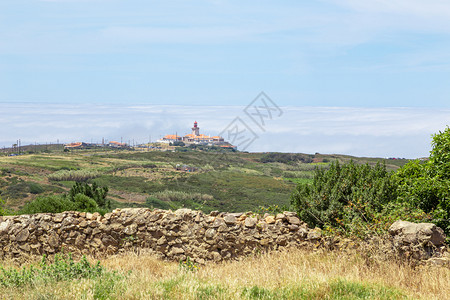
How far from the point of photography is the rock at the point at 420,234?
720 centimetres

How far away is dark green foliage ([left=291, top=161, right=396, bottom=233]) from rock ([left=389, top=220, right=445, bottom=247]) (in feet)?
4.35

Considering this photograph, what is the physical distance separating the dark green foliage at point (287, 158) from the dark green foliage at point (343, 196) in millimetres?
77114

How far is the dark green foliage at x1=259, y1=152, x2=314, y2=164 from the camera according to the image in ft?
291

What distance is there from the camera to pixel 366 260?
752 cm

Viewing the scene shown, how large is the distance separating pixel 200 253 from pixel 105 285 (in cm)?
373

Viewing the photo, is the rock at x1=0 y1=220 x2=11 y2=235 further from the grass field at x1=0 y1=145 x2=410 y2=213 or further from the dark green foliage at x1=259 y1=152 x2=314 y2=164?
the dark green foliage at x1=259 y1=152 x2=314 y2=164

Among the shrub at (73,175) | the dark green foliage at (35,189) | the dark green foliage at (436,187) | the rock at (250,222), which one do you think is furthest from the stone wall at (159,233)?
the shrub at (73,175)

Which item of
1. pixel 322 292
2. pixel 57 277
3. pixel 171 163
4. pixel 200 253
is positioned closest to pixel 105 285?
pixel 57 277

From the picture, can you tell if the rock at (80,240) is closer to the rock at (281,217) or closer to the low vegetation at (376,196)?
the rock at (281,217)

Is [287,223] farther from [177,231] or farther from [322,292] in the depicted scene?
[322,292]

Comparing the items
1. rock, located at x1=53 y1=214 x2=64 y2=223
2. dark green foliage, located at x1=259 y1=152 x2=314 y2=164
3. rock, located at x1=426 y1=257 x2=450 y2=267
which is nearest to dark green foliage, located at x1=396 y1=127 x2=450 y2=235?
rock, located at x1=426 y1=257 x2=450 y2=267

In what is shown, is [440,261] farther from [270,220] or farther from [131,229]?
[131,229]

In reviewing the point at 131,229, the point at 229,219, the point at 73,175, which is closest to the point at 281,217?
the point at 229,219

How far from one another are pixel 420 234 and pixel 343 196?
2.73 m
